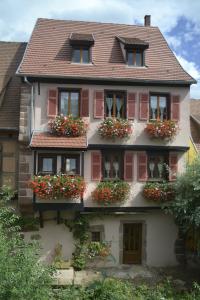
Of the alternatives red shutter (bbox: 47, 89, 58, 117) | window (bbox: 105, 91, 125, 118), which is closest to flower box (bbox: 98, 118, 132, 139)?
window (bbox: 105, 91, 125, 118)

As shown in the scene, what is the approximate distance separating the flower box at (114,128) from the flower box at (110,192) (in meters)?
1.88

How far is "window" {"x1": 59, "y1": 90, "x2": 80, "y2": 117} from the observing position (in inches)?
653

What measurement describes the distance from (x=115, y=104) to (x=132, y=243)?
232 inches

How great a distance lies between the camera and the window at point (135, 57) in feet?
58.3

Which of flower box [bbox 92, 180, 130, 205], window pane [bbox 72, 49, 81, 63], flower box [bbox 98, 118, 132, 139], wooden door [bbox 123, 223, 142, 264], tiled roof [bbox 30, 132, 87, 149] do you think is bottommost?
wooden door [bbox 123, 223, 142, 264]

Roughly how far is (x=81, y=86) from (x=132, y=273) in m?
7.73

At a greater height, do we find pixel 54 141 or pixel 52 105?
pixel 52 105

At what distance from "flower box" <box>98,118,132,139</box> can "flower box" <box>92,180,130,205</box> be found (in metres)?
1.88

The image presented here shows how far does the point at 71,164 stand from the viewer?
16125mm

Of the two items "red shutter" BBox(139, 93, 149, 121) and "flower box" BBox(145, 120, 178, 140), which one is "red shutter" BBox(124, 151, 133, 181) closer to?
"flower box" BBox(145, 120, 178, 140)

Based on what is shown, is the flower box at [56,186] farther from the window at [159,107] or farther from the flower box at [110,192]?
the window at [159,107]

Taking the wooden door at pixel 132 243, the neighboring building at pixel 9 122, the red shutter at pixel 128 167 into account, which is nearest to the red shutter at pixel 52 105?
the neighboring building at pixel 9 122

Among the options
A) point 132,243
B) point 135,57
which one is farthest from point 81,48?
point 132,243

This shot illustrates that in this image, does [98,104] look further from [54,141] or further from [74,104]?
[54,141]
